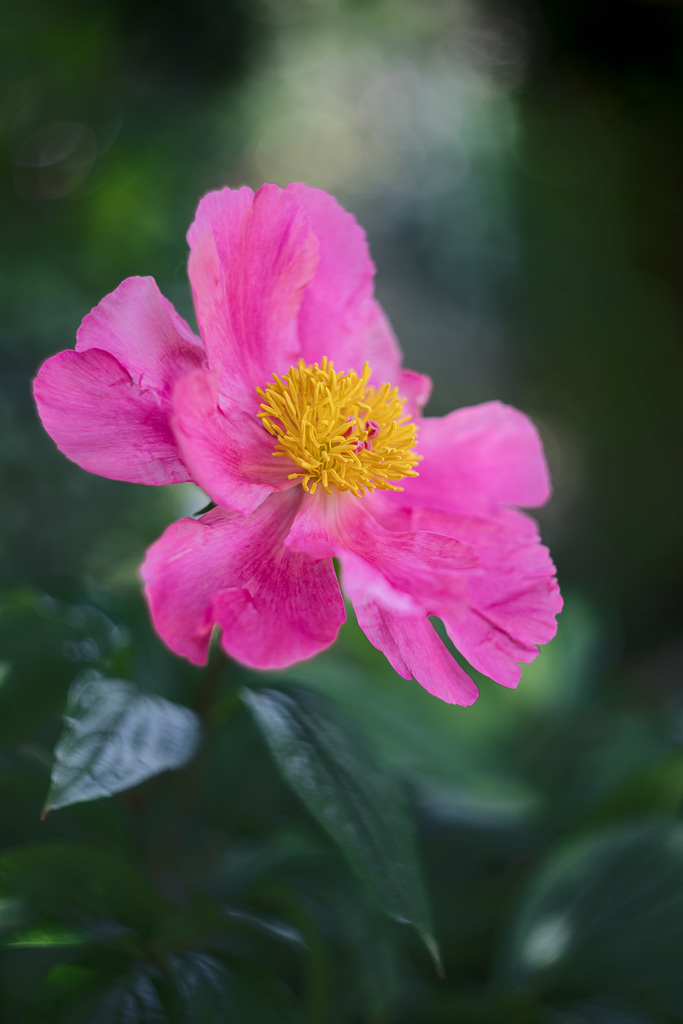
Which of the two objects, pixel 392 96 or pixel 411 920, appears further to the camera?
pixel 392 96

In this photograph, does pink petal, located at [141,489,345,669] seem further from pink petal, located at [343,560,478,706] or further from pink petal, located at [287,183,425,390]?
pink petal, located at [287,183,425,390]

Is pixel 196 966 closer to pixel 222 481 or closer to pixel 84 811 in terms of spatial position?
pixel 84 811

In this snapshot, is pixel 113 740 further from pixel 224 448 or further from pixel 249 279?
pixel 249 279

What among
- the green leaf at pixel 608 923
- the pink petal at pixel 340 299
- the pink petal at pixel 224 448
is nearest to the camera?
the pink petal at pixel 224 448

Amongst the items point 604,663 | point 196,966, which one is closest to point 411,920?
point 196,966

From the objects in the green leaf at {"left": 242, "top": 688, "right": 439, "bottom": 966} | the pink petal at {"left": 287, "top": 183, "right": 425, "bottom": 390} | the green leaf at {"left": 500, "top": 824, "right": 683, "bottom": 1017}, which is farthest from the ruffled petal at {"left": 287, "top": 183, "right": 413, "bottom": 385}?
the green leaf at {"left": 500, "top": 824, "right": 683, "bottom": 1017}

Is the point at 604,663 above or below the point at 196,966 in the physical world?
above

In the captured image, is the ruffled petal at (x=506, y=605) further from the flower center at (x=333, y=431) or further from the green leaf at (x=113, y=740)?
the green leaf at (x=113, y=740)

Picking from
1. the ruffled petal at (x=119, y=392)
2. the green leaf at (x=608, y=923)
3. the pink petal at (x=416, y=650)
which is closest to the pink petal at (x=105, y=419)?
the ruffled petal at (x=119, y=392)
